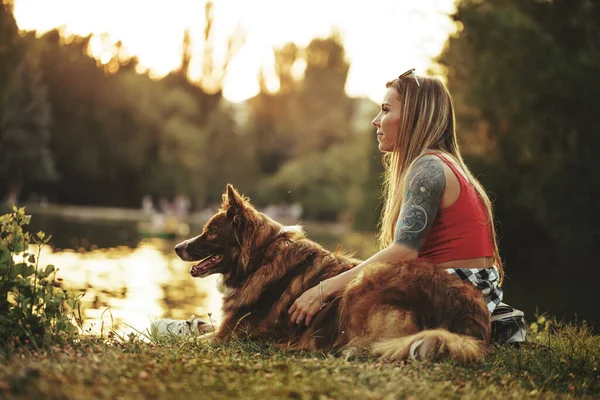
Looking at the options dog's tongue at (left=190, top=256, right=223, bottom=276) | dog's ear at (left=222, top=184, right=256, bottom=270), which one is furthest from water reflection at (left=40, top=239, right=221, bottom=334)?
dog's ear at (left=222, top=184, right=256, bottom=270)

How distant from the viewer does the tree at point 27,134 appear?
1336 inches

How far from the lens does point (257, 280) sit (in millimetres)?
5375

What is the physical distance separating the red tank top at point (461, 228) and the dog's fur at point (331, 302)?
38 centimetres

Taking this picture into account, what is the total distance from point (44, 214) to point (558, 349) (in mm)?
33242

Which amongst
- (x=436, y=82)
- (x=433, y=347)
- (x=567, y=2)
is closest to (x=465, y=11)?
(x=567, y=2)

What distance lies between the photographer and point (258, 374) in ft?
11.9

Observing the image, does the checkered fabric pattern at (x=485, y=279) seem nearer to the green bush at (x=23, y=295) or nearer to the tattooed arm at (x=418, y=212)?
the tattooed arm at (x=418, y=212)

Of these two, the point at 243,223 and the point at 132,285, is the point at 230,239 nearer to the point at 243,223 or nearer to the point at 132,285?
the point at 243,223

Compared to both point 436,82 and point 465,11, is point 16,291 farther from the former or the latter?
point 465,11

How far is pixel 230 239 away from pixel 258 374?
6.73 ft

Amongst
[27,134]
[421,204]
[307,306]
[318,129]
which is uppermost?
[318,129]

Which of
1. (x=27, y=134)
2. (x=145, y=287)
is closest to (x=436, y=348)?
(x=145, y=287)

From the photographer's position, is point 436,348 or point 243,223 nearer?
point 436,348

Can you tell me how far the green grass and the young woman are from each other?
540mm
